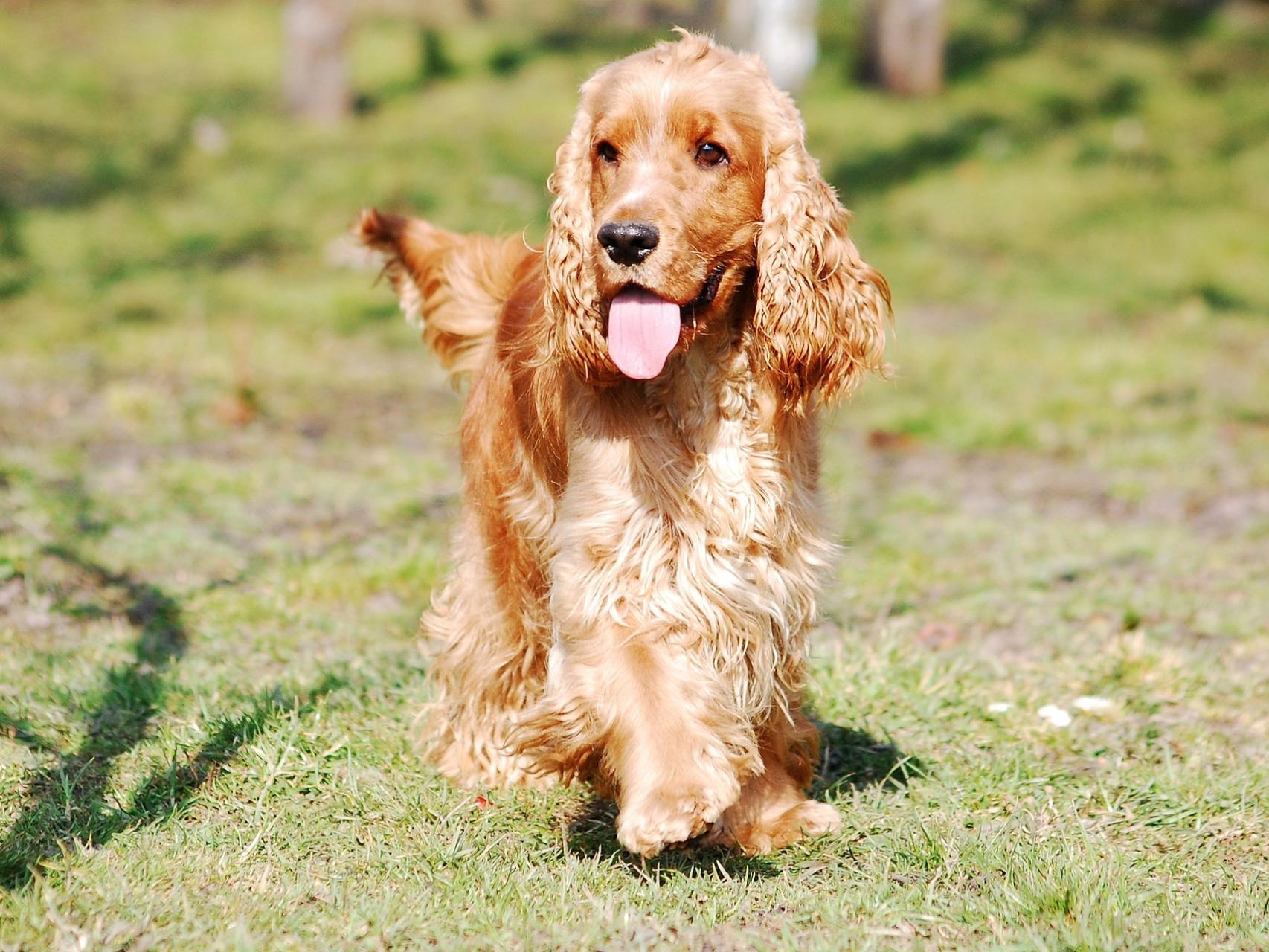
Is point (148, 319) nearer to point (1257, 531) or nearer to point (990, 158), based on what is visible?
point (1257, 531)

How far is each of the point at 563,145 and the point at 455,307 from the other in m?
0.94

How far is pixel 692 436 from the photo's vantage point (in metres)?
3.35

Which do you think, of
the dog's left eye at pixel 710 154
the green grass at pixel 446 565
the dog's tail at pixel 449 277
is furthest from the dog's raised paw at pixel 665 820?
the dog's tail at pixel 449 277

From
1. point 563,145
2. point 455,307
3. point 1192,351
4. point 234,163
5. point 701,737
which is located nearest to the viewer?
point 701,737

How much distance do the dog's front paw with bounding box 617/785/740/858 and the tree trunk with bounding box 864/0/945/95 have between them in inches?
571

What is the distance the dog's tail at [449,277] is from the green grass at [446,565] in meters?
0.67

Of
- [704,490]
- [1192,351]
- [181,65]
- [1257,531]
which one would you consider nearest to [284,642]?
[704,490]

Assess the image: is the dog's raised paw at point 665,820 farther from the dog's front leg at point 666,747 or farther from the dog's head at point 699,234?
the dog's head at point 699,234

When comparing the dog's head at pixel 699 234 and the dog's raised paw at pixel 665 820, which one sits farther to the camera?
the dog's head at pixel 699 234

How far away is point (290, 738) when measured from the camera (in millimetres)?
3734

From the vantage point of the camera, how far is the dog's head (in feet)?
10.5

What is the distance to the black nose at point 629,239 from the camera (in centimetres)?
311

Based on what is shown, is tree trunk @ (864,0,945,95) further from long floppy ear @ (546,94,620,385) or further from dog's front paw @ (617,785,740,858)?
dog's front paw @ (617,785,740,858)

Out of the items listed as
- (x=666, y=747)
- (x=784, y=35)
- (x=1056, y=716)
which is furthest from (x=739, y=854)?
(x=784, y=35)
